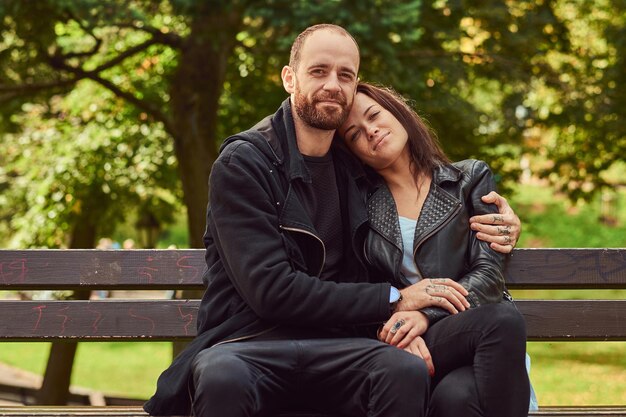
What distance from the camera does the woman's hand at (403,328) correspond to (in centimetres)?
353

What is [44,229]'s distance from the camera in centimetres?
1240

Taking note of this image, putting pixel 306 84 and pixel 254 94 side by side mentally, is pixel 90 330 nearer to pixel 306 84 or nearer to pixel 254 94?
pixel 306 84

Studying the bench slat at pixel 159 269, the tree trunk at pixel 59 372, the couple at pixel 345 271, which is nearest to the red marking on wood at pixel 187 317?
the bench slat at pixel 159 269

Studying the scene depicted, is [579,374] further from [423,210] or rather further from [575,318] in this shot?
[423,210]

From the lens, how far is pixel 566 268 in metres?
4.36

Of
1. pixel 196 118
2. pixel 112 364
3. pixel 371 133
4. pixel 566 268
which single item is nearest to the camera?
pixel 371 133

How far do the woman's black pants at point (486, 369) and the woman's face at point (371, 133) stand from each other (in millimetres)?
759

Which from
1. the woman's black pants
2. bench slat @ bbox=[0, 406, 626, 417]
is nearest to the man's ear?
the woman's black pants

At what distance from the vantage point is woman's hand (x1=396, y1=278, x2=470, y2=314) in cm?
360

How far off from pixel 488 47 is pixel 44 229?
5770 millimetres

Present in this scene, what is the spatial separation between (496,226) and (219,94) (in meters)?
6.98

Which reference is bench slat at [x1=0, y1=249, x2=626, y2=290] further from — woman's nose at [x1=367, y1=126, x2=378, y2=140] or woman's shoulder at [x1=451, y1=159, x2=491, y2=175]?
woman's nose at [x1=367, y1=126, x2=378, y2=140]

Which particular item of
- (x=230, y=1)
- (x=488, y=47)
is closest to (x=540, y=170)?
(x=488, y=47)

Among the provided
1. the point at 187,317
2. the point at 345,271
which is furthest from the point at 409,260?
the point at 187,317
